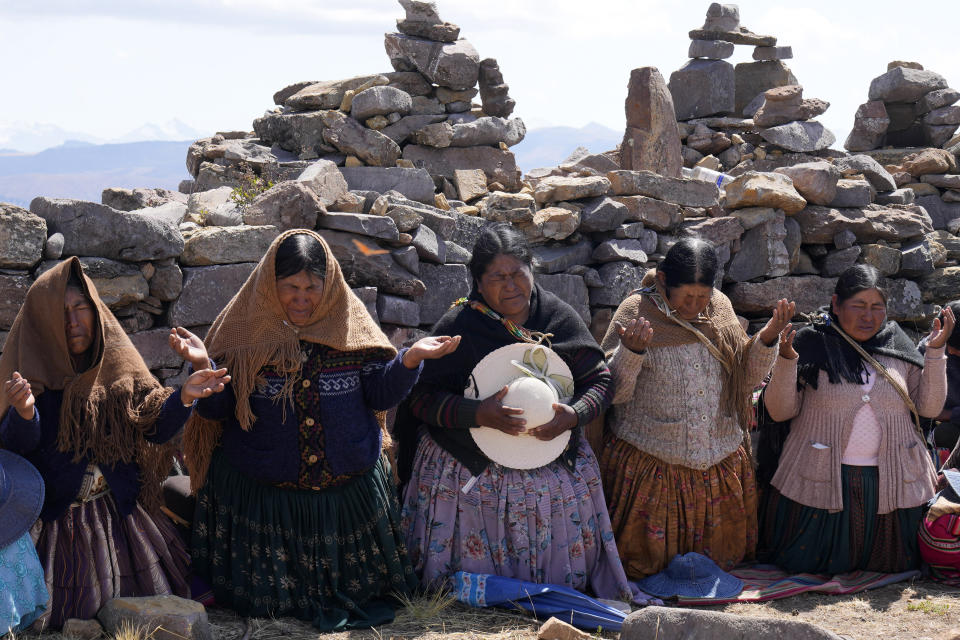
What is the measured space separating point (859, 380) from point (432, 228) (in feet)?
8.47

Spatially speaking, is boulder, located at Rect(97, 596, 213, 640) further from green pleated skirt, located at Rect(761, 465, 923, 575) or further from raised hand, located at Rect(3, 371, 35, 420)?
green pleated skirt, located at Rect(761, 465, 923, 575)

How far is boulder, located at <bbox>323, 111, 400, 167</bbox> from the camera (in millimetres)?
7000

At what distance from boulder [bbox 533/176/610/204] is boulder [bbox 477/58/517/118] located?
1.68 m

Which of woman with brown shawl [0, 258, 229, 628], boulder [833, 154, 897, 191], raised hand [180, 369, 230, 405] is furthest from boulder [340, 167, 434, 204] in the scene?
boulder [833, 154, 897, 191]

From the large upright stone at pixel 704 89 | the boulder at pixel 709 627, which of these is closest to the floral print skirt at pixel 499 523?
the boulder at pixel 709 627

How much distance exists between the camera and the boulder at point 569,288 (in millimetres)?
6152

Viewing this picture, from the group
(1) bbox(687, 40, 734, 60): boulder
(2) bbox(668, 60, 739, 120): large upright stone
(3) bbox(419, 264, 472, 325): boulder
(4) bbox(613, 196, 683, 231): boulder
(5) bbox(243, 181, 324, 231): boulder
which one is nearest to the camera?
(5) bbox(243, 181, 324, 231): boulder

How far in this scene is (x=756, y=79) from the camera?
475 inches

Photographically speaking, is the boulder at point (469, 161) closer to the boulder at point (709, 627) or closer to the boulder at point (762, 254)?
the boulder at point (762, 254)

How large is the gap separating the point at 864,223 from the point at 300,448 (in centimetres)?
510

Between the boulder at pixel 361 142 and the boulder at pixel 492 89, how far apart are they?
4.04 feet

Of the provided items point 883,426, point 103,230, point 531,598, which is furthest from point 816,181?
point 103,230

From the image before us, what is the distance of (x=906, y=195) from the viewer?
823 cm

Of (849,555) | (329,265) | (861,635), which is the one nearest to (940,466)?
(849,555)
